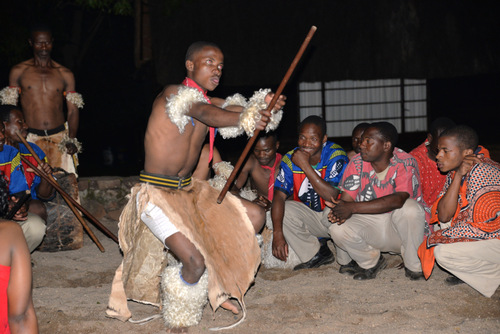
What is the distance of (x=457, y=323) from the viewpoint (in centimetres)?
377

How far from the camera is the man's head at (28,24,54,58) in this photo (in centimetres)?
643

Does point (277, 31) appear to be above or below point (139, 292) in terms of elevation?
above

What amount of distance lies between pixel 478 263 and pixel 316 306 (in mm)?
1276

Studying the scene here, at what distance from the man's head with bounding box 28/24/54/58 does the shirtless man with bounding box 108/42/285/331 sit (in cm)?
312

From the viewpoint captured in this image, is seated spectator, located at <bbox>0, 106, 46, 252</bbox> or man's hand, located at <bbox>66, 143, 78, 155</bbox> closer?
seated spectator, located at <bbox>0, 106, 46, 252</bbox>

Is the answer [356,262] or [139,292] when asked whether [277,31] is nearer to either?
[356,262]

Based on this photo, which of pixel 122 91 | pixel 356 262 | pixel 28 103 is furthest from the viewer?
pixel 122 91

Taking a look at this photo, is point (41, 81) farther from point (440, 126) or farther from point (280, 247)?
point (440, 126)

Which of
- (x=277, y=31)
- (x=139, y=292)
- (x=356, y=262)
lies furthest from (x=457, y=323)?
(x=277, y=31)

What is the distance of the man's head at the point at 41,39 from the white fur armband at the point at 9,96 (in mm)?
525

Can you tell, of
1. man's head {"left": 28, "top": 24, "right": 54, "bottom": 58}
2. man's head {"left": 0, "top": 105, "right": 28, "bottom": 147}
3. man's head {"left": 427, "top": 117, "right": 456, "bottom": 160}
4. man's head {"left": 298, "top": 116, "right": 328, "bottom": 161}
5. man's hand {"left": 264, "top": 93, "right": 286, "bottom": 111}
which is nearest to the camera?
man's hand {"left": 264, "top": 93, "right": 286, "bottom": 111}

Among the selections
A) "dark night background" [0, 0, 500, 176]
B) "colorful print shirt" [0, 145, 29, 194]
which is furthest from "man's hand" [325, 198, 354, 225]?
"dark night background" [0, 0, 500, 176]

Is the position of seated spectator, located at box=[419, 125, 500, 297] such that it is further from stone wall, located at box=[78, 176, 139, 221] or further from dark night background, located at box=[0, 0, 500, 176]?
dark night background, located at box=[0, 0, 500, 176]

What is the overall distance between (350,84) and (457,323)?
7960 mm
